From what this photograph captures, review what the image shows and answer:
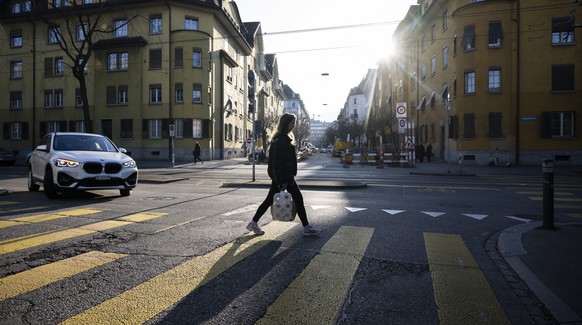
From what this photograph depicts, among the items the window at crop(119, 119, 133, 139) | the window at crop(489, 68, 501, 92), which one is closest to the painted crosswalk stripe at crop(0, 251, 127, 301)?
the window at crop(489, 68, 501, 92)

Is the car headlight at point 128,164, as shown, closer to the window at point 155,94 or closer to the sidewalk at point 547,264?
the sidewalk at point 547,264

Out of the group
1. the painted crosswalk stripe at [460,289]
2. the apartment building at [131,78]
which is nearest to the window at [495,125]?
the apartment building at [131,78]

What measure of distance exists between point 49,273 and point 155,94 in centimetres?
3607

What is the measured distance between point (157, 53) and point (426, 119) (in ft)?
86.6

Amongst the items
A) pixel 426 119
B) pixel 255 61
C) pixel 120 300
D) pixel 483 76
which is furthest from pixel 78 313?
pixel 255 61

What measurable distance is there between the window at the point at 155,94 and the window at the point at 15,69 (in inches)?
632

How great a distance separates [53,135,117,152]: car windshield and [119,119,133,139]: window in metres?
28.8

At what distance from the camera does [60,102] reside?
40.8 m

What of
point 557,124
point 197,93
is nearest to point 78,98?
point 197,93

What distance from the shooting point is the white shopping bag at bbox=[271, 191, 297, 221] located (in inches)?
229

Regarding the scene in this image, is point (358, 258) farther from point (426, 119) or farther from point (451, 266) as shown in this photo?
point (426, 119)

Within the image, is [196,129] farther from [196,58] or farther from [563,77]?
[563,77]

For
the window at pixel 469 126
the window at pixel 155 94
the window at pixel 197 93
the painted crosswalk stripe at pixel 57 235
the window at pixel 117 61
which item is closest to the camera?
the painted crosswalk stripe at pixel 57 235

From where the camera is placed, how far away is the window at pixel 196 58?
37.2 meters
